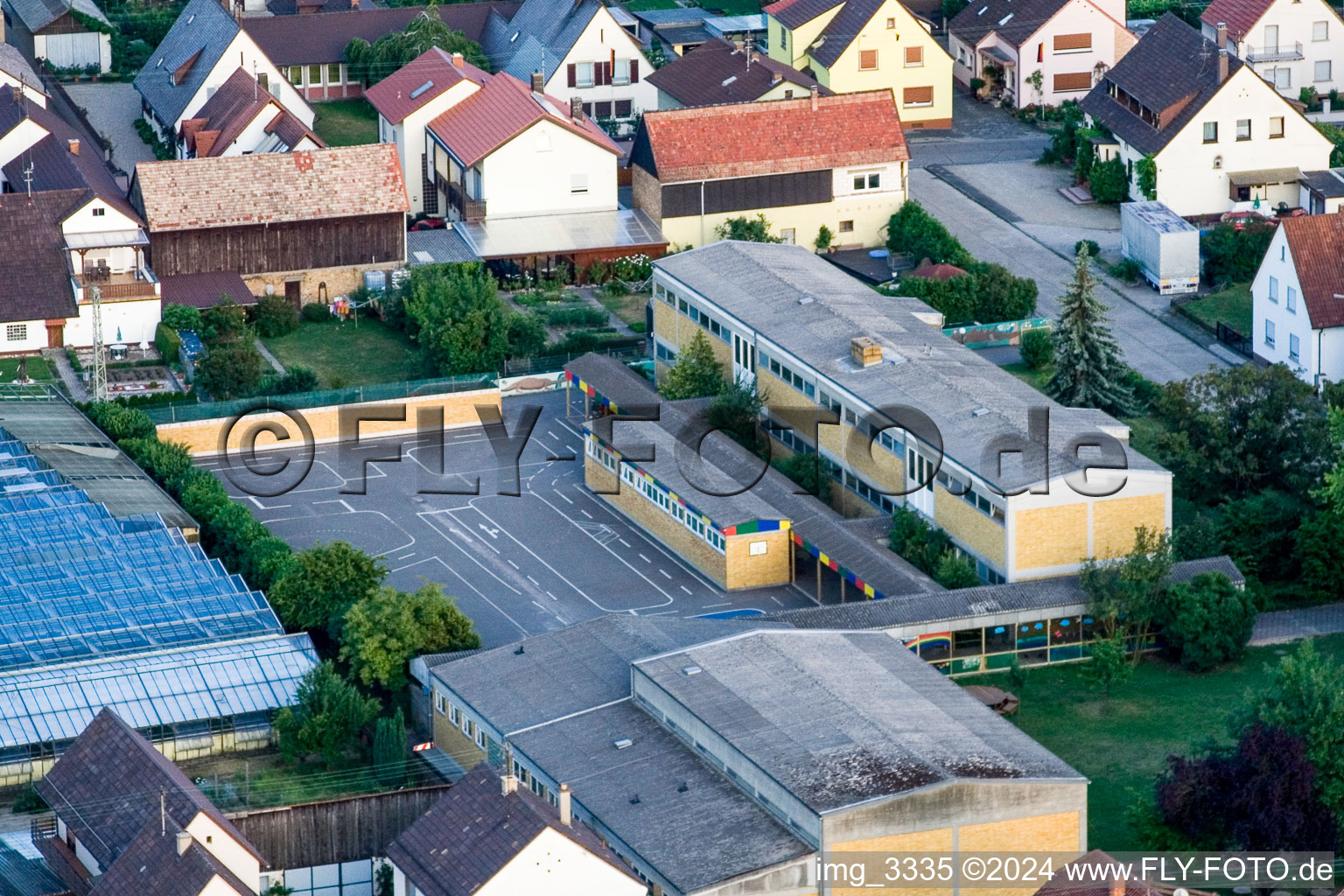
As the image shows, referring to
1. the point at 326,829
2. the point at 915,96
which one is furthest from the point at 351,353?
the point at 326,829

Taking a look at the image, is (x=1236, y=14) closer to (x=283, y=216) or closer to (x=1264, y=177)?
(x=1264, y=177)

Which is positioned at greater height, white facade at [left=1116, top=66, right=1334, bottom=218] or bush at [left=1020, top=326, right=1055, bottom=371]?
white facade at [left=1116, top=66, right=1334, bottom=218]

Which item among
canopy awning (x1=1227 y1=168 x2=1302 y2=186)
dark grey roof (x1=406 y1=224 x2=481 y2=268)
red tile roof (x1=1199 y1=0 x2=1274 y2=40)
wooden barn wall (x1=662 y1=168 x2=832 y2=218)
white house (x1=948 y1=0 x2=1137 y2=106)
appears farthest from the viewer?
white house (x1=948 y1=0 x2=1137 y2=106)

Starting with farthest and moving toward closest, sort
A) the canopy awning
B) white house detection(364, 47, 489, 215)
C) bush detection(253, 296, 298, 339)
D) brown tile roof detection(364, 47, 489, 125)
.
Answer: brown tile roof detection(364, 47, 489, 125)
white house detection(364, 47, 489, 215)
the canopy awning
bush detection(253, 296, 298, 339)

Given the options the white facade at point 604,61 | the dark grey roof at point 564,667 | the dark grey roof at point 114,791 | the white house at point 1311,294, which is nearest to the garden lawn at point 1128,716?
the dark grey roof at point 564,667

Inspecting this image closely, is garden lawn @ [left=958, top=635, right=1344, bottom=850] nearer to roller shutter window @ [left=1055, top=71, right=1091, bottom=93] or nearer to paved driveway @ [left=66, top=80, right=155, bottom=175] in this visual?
roller shutter window @ [left=1055, top=71, right=1091, bottom=93]

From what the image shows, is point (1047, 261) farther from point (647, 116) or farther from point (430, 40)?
point (430, 40)

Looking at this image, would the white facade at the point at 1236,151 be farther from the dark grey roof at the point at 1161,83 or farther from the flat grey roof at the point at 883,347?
the flat grey roof at the point at 883,347

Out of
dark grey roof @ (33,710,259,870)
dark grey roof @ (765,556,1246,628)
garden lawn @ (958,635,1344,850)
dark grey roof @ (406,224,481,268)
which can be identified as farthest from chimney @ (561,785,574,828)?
dark grey roof @ (406,224,481,268)

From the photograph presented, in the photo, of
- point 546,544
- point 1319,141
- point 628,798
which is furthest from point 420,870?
point 1319,141
